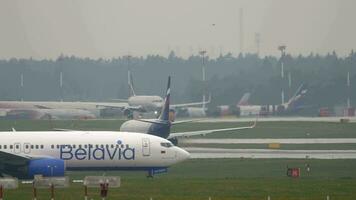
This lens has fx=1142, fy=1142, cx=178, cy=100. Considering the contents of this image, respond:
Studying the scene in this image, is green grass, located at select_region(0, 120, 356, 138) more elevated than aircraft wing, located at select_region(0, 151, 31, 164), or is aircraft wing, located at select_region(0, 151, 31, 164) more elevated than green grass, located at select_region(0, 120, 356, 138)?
green grass, located at select_region(0, 120, 356, 138)

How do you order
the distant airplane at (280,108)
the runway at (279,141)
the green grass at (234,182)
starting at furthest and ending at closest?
the distant airplane at (280,108) < the runway at (279,141) < the green grass at (234,182)

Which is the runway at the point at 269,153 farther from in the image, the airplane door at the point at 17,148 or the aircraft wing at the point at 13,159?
the aircraft wing at the point at 13,159

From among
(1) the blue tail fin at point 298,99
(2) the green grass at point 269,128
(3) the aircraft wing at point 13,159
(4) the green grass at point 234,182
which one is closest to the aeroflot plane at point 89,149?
(3) the aircraft wing at point 13,159

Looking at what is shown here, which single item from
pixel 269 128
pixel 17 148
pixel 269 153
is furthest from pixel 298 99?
pixel 17 148

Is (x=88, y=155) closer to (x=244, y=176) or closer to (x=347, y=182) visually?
(x=244, y=176)

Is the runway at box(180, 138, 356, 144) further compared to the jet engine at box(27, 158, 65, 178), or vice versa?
the runway at box(180, 138, 356, 144)

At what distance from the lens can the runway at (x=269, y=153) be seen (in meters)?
86.6

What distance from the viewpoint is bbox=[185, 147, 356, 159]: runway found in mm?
86562

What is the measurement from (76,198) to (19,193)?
4.44 metres

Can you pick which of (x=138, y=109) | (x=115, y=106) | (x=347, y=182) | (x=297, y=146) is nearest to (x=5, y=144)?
(x=347, y=182)

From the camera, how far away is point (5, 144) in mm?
67500

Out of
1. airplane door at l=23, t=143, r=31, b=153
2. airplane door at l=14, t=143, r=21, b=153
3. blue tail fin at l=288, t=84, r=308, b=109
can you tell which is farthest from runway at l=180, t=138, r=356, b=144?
blue tail fin at l=288, t=84, r=308, b=109

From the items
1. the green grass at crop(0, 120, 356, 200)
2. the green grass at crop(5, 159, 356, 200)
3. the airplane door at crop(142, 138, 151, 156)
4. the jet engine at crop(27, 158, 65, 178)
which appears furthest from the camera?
the airplane door at crop(142, 138, 151, 156)

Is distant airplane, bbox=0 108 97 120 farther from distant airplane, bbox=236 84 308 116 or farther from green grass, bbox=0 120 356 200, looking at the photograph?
green grass, bbox=0 120 356 200
